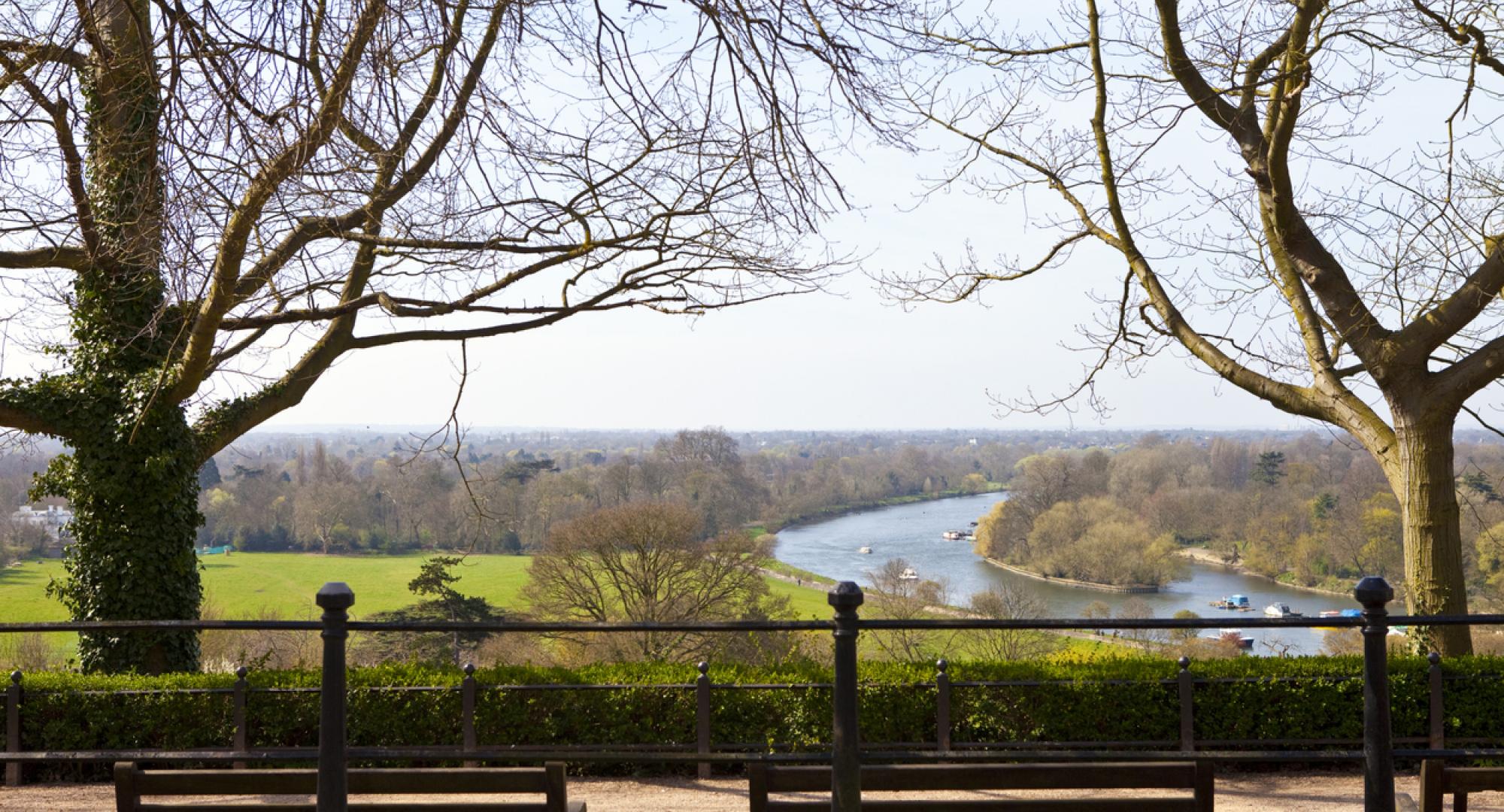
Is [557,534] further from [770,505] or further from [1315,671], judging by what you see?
[770,505]

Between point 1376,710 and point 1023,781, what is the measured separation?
1176 mm

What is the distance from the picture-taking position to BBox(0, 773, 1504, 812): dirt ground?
22.8 ft

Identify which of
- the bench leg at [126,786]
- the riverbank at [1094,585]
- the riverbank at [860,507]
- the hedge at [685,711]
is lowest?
the riverbank at [1094,585]

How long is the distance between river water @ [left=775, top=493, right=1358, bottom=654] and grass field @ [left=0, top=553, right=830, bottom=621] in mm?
7360

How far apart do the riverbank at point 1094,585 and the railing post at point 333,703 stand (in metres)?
36.6

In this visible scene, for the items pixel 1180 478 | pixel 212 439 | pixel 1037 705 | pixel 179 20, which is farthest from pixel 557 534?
pixel 1180 478

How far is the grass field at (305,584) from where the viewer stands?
29.1 metres

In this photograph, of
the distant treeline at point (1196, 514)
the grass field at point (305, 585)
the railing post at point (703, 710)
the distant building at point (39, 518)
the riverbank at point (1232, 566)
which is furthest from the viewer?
the riverbank at point (1232, 566)

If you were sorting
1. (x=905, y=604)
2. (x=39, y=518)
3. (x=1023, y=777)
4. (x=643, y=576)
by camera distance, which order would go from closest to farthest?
1. (x=1023, y=777)
2. (x=643, y=576)
3. (x=905, y=604)
4. (x=39, y=518)

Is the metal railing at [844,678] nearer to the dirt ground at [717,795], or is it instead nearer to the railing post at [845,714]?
the railing post at [845,714]

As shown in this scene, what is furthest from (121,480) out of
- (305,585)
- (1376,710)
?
(305,585)

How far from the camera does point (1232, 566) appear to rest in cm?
3978

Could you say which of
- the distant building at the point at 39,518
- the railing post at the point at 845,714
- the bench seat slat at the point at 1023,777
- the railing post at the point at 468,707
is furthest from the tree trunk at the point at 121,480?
the distant building at the point at 39,518

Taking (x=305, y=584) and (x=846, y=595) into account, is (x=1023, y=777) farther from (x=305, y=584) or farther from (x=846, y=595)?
(x=305, y=584)
